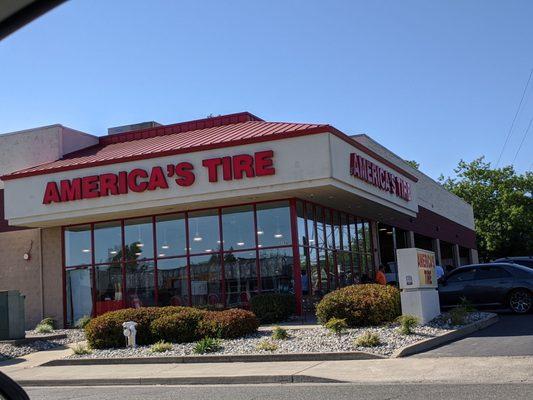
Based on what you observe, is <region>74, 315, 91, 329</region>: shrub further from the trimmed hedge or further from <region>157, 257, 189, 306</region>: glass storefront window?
the trimmed hedge

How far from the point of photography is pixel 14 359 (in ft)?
55.9

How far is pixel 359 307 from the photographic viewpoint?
16.2m

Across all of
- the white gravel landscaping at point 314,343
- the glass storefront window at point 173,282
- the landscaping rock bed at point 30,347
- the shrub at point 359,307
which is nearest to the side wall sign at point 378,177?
the shrub at point 359,307

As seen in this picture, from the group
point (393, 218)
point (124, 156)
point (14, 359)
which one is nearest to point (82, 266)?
point (124, 156)

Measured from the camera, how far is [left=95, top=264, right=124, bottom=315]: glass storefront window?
24594 mm

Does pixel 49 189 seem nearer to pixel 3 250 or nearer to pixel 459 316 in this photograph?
pixel 3 250

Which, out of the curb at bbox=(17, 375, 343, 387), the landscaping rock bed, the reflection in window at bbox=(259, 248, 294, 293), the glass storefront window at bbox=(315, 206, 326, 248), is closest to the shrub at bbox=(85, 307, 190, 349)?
the landscaping rock bed

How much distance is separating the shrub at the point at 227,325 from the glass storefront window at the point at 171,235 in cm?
720

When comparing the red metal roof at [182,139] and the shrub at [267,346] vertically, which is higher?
the red metal roof at [182,139]

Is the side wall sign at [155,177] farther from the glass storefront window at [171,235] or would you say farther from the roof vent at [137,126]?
the roof vent at [137,126]

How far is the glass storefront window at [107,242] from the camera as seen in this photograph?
80.9ft

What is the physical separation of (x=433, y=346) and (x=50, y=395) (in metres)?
7.47

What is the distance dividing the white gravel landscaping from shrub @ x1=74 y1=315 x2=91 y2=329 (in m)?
7.86

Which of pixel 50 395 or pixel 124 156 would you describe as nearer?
pixel 50 395
